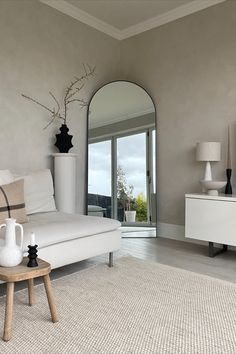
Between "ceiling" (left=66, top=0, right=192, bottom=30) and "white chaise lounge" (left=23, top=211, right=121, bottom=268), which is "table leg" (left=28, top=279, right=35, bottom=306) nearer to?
"white chaise lounge" (left=23, top=211, right=121, bottom=268)

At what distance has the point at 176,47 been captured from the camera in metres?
4.00

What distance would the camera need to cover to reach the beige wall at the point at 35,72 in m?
3.36

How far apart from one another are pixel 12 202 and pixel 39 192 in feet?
2.15

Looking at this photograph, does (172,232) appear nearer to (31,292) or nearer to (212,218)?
(212,218)

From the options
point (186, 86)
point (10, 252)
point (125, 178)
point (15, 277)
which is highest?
point (186, 86)

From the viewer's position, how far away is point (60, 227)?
2.50 m

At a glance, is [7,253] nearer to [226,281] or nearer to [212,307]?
[212,307]

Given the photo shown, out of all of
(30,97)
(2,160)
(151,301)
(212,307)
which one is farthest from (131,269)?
(30,97)

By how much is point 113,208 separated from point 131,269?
1.48 m

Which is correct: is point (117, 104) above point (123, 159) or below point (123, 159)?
above

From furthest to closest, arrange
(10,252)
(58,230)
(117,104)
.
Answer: (117,104), (58,230), (10,252)

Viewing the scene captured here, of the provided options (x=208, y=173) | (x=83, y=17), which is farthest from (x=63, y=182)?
(x=83, y=17)

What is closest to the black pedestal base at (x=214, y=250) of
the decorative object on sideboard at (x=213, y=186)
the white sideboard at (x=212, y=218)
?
the white sideboard at (x=212, y=218)

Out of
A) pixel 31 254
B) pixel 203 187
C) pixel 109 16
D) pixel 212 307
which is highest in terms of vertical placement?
pixel 109 16
